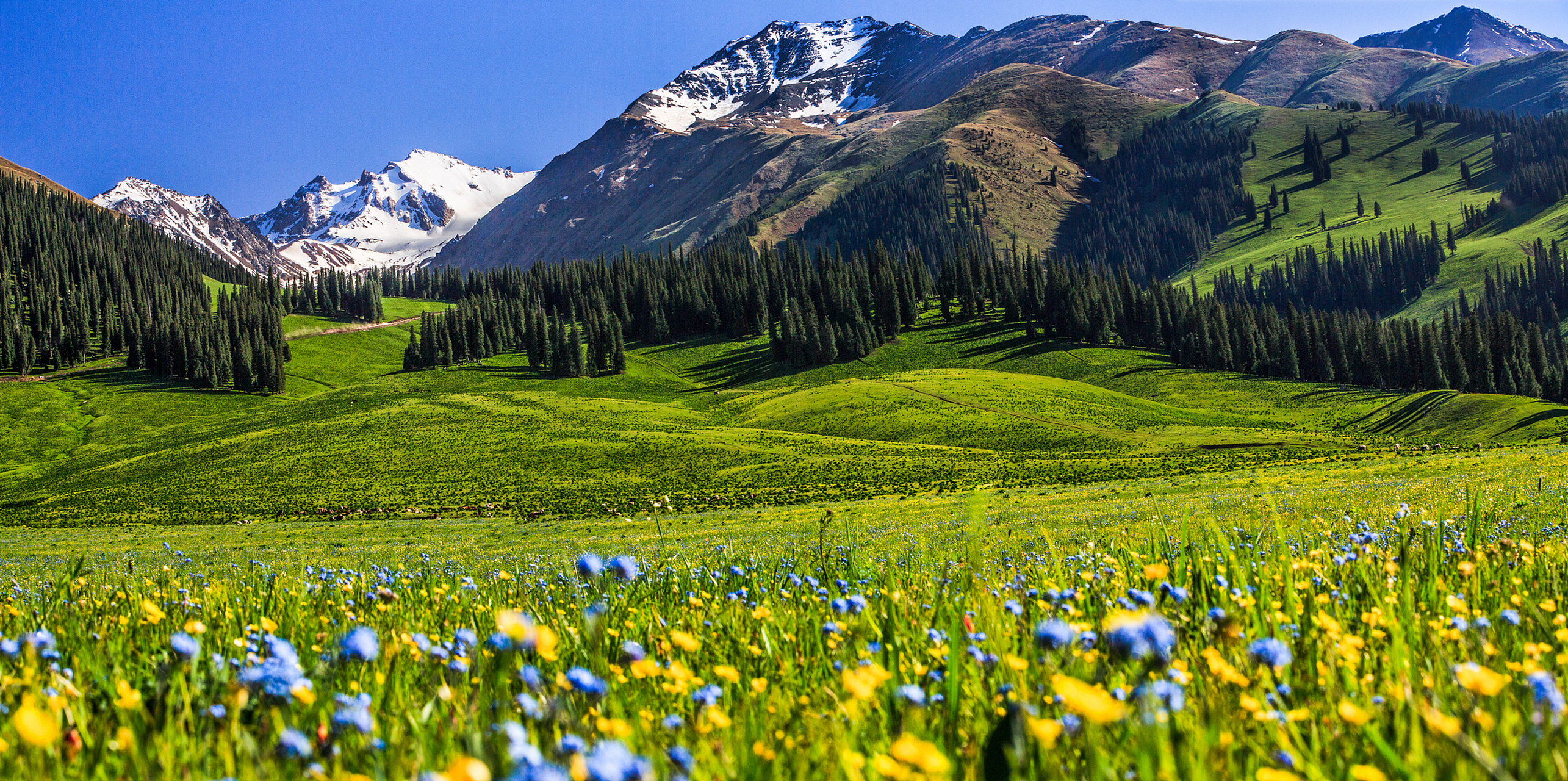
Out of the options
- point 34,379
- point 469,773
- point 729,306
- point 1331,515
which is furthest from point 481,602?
point 34,379

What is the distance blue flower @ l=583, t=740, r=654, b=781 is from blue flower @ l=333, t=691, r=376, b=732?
0.81 metres

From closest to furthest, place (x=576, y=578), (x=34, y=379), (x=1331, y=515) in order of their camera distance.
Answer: (x=576, y=578), (x=1331, y=515), (x=34, y=379)

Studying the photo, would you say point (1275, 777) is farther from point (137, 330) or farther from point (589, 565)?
point (137, 330)

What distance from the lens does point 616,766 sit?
130 cm

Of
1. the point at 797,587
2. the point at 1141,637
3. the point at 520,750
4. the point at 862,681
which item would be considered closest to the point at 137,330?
the point at 797,587

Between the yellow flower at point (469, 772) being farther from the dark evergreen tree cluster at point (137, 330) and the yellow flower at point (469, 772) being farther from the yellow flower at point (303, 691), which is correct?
the dark evergreen tree cluster at point (137, 330)

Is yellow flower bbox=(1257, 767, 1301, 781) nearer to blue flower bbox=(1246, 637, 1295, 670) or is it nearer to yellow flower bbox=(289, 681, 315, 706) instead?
blue flower bbox=(1246, 637, 1295, 670)

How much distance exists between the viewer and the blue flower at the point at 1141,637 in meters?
2.02

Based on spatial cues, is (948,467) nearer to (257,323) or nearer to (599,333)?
(599,333)

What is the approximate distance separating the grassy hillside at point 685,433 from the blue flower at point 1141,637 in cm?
4926

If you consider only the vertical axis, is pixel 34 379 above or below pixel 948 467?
above

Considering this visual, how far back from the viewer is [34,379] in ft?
472

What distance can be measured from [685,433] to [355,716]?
87.0 meters

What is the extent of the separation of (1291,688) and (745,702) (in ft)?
6.43
